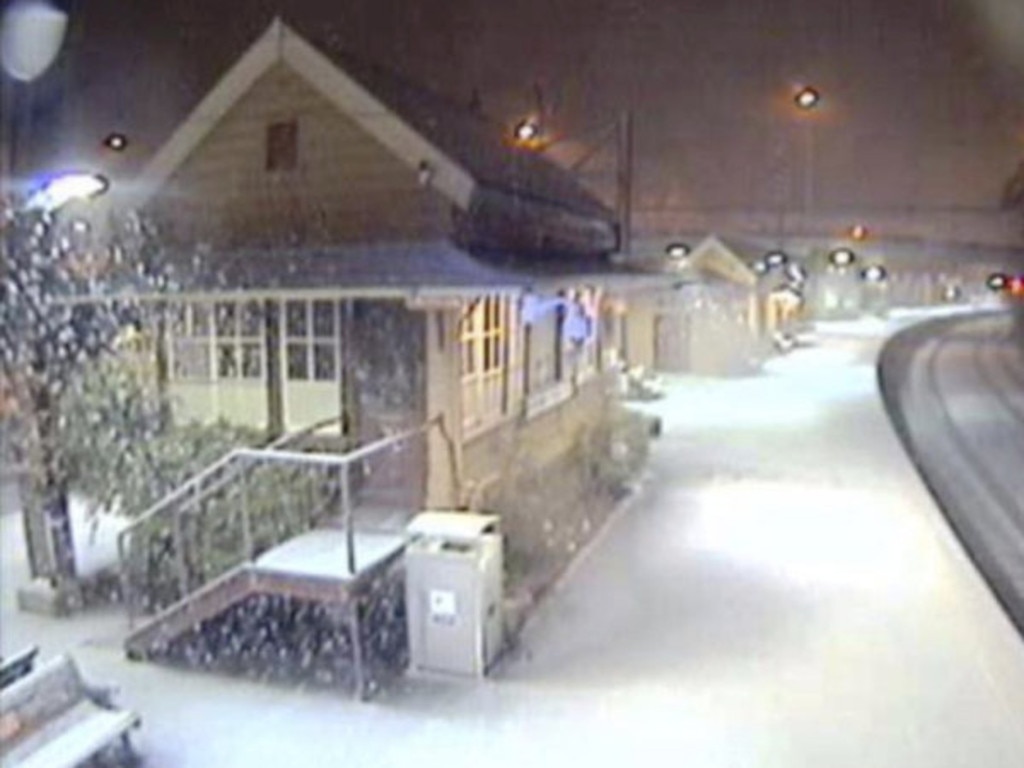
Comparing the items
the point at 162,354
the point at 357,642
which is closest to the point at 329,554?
the point at 357,642

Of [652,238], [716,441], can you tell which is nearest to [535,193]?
[652,238]

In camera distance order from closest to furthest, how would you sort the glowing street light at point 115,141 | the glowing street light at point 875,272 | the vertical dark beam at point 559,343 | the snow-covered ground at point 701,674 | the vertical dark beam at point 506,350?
1. the glowing street light at point 115,141
2. the snow-covered ground at point 701,674
3. the glowing street light at point 875,272
4. the vertical dark beam at point 506,350
5. the vertical dark beam at point 559,343

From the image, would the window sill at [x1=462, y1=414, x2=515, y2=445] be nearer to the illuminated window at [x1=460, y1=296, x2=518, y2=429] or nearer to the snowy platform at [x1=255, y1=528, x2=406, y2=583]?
the illuminated window at [x1=460, y1=296, x2=518, y2=429]

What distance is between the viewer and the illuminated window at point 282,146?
16.1 ft

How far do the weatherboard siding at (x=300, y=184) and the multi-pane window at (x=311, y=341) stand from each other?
0.59m

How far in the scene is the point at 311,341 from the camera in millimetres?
4512

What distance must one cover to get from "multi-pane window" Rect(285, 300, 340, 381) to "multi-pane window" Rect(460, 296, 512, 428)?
0.59 m

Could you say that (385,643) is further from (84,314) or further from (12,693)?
(84,314)

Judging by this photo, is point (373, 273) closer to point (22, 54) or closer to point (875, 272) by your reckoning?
point (875, 272)

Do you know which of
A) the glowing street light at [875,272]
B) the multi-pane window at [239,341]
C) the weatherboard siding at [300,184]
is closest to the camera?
the glowing street light at [875,272]

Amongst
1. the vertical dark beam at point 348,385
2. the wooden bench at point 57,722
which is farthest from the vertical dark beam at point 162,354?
the wooden bench at point 57,722

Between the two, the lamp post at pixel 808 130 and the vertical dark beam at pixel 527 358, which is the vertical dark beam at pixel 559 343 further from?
the lamp post at pixel 808 130

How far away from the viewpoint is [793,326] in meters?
12.6

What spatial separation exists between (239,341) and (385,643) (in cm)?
183
